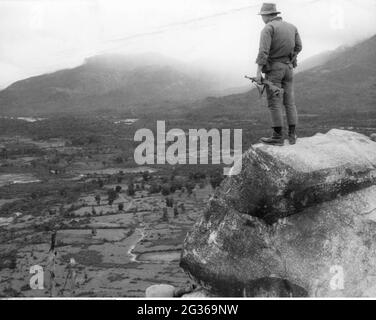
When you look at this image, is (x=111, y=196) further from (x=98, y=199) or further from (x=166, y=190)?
(x=166, y=190)

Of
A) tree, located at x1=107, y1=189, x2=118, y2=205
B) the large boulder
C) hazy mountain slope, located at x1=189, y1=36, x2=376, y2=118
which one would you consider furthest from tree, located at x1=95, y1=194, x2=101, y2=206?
hazy mountain slope, located at x1=189, y1=36, x2=376, y2=118

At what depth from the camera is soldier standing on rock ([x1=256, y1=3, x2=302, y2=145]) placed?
10.3 meters

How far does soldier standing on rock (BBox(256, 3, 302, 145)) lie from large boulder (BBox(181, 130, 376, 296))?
0.54 meters

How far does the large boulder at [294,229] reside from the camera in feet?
31.7

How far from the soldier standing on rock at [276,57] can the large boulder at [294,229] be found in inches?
21.1

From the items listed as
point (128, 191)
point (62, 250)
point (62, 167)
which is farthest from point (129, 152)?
point (62, 250)

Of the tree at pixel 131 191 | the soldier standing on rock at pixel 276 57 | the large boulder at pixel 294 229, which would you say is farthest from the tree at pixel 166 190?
the large boulder at pixel 294 229

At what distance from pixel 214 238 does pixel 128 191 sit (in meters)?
27.0

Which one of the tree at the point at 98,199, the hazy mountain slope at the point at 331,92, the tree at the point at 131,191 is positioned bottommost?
the tree at the point at 98,199

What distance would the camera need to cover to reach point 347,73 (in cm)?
14912

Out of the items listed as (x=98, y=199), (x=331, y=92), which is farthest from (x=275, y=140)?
(x=331, y=92)

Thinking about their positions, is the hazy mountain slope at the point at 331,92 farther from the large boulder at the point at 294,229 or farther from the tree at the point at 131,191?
the large boulder at the point at 294,229

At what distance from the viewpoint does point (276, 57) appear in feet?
34.6
